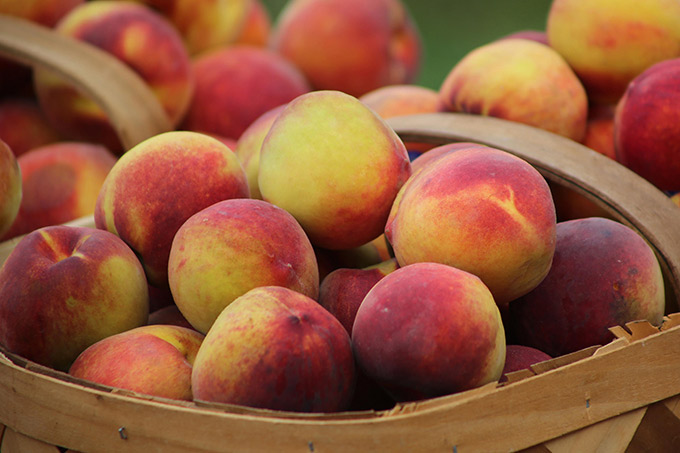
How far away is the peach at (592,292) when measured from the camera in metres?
0.65

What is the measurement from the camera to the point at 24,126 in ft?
4.50

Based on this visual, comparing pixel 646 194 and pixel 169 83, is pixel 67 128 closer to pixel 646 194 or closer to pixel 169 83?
pixel 169 83

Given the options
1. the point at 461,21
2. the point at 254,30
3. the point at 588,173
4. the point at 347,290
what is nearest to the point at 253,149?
the point at 347,290

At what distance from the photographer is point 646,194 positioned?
31.3 inches

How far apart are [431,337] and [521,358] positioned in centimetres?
15

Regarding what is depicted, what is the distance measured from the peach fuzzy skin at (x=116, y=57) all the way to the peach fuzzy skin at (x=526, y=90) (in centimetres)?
62

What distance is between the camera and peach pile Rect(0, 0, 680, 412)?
1.77ft

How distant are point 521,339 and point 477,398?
234 mm

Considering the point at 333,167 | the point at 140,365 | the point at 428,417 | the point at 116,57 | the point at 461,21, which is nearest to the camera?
the point at 428,417

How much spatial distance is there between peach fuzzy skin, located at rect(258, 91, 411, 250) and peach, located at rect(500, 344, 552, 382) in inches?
7.6

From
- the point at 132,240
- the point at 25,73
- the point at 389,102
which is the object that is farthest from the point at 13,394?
the point at 25,73

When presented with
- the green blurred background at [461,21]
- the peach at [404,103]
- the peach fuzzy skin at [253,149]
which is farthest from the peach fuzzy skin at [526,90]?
the green blurred background at [461,21]

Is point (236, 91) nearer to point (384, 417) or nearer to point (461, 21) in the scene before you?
point (384, 417)

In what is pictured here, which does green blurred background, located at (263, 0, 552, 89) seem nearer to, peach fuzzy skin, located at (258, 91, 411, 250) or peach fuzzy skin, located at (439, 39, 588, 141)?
peach fuzzy skin, located at (439, 39, 588, 141)
